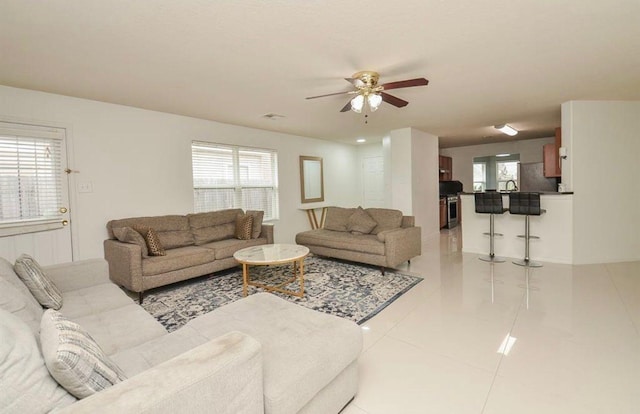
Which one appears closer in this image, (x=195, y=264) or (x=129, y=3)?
(x=129, y=3)

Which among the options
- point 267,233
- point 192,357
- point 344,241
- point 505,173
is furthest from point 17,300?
point 505,173

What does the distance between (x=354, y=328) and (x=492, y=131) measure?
6594mm

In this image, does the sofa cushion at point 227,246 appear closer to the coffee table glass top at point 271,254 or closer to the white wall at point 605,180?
the coffee table glass top at point 271,254

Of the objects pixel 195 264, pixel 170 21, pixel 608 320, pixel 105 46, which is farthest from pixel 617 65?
pixel 195 264

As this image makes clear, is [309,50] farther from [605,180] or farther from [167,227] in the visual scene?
[605,180]

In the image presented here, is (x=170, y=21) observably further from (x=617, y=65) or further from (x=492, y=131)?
(x=492, y=131)

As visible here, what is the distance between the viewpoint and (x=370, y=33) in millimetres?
2277

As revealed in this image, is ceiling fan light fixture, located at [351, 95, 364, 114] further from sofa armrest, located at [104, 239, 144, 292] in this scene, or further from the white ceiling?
sofa armrest, located at [104, 239, 144, 292]

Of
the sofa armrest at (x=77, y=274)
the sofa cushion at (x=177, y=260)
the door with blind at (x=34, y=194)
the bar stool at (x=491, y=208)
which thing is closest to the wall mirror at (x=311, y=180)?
the sofa cushion at (x=177, y=260)

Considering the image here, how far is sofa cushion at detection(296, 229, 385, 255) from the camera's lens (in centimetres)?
422

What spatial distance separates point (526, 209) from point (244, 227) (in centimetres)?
434

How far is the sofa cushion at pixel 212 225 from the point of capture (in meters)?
4.53

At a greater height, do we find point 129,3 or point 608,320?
point 129,3

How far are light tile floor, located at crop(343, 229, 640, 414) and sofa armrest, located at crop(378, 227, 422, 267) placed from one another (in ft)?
1.58
